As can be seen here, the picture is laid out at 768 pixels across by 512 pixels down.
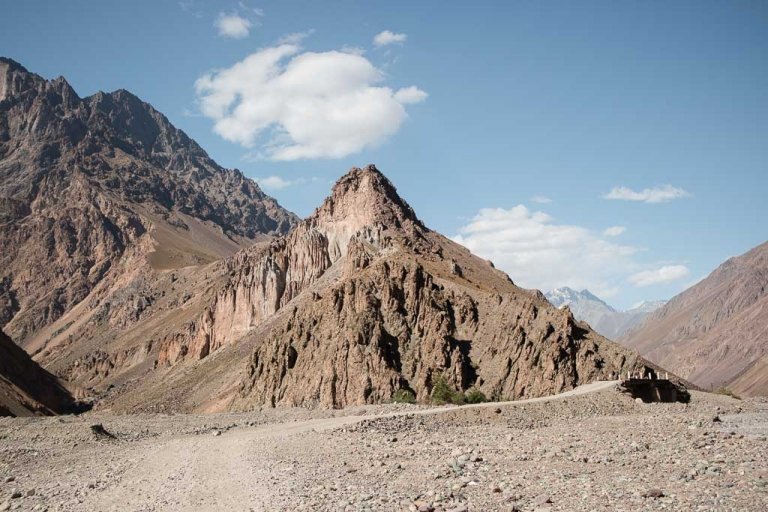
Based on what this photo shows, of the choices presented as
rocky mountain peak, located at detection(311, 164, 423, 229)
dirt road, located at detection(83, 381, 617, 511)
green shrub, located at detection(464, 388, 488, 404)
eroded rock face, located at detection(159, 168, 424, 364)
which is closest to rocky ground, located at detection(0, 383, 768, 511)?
dirt road, located at detection(83, 381, 617, 511)

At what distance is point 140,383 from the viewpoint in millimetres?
141875

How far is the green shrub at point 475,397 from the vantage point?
59000 millimetres

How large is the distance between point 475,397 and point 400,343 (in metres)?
13.7

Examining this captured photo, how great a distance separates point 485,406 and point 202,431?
19.5 meters

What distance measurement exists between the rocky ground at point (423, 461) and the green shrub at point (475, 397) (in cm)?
1220

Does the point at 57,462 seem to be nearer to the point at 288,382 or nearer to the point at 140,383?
the point at 288,382

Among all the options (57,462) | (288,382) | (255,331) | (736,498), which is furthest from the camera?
(255,331)

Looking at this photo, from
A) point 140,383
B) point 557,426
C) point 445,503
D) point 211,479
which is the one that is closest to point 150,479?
point 211,479

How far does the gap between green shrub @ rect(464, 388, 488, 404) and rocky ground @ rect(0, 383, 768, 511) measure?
12.2 metres

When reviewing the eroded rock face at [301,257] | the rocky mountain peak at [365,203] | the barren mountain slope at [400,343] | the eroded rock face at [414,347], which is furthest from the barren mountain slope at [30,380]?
the rocky mountain peak at [365,203]

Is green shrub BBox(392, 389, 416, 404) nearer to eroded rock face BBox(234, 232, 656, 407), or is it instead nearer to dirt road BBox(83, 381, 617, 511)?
eroded rock face BBox(234, 232, 656, 407)

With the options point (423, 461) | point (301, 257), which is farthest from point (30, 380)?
point (423, 461)

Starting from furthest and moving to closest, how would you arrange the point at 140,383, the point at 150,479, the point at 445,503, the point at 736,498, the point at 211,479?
the point at 140,383 < the point at 150,479 < the point at 211,479 < the point at 445,503 < the point at 736,498

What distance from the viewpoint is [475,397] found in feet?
196
